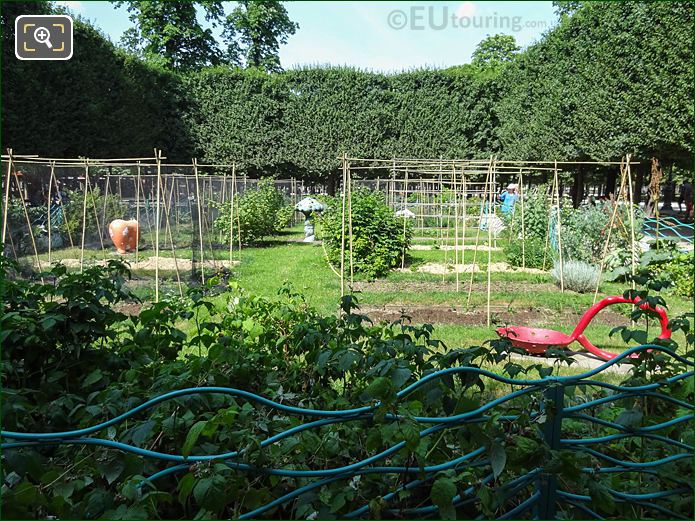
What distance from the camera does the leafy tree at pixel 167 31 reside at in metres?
26.4

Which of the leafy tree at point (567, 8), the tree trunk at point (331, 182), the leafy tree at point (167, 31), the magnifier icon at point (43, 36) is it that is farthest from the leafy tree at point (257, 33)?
the magnifier icon at point (43, 36)

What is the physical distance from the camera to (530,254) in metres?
12.0

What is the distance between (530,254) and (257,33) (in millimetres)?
24151

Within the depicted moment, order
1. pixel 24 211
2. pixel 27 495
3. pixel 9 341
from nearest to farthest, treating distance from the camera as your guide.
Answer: pixel 27 495, pixel 9 341, pixel 24 211

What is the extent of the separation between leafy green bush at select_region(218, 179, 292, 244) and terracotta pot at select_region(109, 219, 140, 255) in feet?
10.2

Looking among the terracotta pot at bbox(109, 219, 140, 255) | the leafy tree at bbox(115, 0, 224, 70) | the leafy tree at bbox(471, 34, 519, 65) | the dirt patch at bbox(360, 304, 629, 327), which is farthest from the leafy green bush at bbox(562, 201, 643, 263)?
the leafy tree at bbox(471, 34, 519, 65)

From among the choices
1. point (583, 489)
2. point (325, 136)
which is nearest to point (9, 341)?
point (583, 489)

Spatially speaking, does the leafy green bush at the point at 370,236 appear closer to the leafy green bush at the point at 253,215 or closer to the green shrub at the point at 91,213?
the leafy green bush at the point at 253,215

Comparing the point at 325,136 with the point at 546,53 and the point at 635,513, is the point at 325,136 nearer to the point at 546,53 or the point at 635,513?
the point at 546,53

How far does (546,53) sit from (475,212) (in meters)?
7.14

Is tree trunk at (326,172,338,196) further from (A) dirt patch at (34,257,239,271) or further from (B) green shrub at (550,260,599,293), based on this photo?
(B) green shrub at (550,260,599,293)

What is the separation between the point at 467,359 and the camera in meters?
1.60

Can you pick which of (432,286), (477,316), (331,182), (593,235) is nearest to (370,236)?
(432,286)

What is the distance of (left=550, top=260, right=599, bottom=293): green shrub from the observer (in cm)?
934
